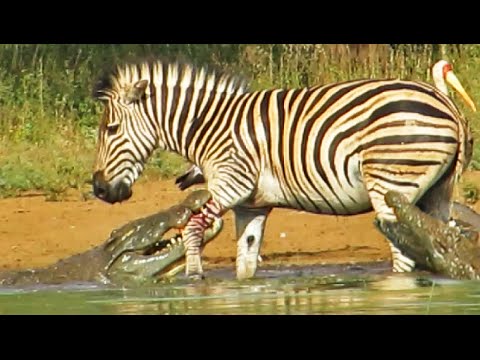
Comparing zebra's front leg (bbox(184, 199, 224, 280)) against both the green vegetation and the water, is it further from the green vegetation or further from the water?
the green vegetation

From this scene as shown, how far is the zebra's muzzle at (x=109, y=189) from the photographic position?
20.4 m

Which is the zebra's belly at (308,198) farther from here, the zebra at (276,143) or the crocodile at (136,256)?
the crocodile at (136,256)

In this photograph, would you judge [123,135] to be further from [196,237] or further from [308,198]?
[308,198]

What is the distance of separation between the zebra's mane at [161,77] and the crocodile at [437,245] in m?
2.40

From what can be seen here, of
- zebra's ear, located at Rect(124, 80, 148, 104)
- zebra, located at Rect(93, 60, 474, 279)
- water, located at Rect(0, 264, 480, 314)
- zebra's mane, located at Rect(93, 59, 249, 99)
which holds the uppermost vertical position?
zebra's mane, located at Rect(93, 59, 249, 99)

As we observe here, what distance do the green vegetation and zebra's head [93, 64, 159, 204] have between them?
1697 mm

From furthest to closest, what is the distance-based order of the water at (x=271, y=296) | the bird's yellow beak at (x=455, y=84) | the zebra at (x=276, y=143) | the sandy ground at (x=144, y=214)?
the sandy ground at (x=144, y=214) → the bird's yellow beak at (x=455, y=84) → the zebra at (x=276, y=143) → the water at (x=271, y=296)

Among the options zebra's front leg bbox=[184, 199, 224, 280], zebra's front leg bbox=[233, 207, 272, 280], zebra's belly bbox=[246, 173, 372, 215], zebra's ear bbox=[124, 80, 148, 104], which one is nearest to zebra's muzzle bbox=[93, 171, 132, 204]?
zebra's ear bbox=[124, 80, 148, 104]

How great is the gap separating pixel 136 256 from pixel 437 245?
9.66ft

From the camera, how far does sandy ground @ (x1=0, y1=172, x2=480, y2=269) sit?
21.7 meters

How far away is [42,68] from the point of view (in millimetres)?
23375

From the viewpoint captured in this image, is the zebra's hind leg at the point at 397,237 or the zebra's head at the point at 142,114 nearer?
the zebra's hind leg at the point at 397,237

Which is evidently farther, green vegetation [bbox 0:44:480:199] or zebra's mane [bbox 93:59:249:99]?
green vegetation [bbox 0:44:480:199]

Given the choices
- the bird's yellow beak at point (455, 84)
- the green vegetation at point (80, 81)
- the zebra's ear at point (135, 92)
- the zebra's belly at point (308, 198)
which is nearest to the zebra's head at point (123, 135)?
the zebra's ear at point (135, 92)
